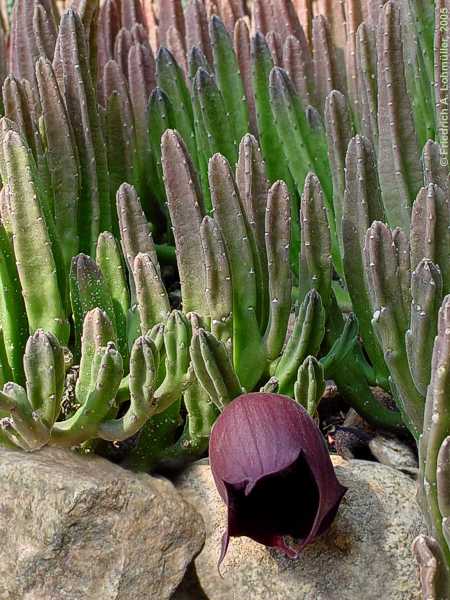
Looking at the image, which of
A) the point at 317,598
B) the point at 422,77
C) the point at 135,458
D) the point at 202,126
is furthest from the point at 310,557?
the point at 422,77

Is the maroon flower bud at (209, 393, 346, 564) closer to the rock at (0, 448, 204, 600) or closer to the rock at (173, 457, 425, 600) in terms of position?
the rock at (173, 457, 425, 600)

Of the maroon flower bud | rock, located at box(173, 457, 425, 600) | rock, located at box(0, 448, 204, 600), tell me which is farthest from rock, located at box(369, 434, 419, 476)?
rock, located at box(0, 448, 204, 600)

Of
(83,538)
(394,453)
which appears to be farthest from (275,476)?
(394,453)

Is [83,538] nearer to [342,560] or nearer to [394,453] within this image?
[342,560]

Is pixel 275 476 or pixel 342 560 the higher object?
pixel 275 476

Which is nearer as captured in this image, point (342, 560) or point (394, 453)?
point (342, 560)

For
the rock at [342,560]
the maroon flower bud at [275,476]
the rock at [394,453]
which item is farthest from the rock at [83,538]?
the rock at [394,453]
